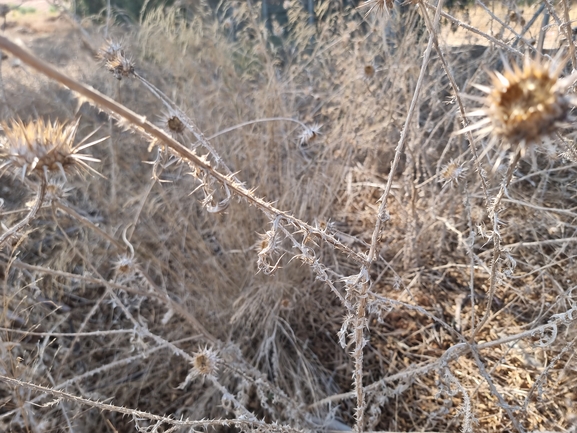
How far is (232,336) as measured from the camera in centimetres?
182

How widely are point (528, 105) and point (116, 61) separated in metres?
1.06

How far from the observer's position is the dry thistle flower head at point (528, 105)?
1.54 ft

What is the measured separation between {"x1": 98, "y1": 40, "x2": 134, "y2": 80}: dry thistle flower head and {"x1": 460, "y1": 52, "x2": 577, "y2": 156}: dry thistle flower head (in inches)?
38.6

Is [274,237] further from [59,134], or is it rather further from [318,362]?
[318,362]

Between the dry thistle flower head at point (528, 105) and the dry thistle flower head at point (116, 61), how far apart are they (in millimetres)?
980

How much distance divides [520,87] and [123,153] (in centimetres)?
240

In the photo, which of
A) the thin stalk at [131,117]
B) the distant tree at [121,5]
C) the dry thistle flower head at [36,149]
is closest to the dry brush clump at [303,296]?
the thin stalk at [131,117]

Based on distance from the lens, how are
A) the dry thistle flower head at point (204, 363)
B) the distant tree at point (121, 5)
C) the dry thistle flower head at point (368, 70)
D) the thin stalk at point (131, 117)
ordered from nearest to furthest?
1. the thin stalk at point (131, 117)
2. the dry thistle flower head at point (204, 363)
3. the dry thistle flower head at point (368, 70)
4. the distant tree at point (121, 5)

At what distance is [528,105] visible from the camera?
488 mm

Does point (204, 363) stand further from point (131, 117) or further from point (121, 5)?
point (121, 5)

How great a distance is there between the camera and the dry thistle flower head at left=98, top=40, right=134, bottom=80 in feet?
3.89

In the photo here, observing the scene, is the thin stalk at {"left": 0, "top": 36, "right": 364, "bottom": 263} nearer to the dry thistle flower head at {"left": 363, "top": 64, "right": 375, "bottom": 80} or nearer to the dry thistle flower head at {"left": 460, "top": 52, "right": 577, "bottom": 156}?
the dry thistle flower head at {"left": 460, "top": 52, "right": 577, "bottom": 156}

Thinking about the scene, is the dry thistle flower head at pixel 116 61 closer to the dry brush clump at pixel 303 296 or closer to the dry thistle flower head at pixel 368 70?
the dry brush clump at pixel 303 296

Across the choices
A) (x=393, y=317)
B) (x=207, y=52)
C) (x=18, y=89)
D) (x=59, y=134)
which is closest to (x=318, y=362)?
(x=393, y=317)
